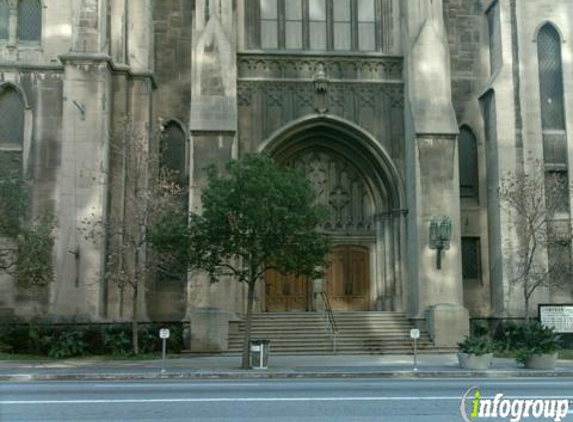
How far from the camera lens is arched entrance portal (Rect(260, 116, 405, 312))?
30.3m

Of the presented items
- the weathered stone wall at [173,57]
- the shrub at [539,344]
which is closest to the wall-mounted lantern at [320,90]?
the weathered stone wall at [173,57]

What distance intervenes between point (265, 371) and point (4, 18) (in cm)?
1920

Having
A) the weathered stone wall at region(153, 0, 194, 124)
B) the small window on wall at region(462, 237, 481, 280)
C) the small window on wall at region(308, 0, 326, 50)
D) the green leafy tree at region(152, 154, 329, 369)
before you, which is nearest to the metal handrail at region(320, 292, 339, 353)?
the green leafy tree at region(152, 154, 329, 369)

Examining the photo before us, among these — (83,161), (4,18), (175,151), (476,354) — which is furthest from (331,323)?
(4,18)

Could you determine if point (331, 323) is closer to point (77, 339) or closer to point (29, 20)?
point (77, 339)

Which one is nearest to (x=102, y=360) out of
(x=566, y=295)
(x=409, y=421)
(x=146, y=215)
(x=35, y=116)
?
(x=146, y=215)

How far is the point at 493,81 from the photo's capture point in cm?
3108

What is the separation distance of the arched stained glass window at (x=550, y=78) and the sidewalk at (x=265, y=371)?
11.3 metres

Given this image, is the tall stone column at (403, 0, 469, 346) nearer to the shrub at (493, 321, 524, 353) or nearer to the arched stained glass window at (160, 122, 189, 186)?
the shrub at (493, 321, 524, 353)

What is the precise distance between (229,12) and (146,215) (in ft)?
28.5

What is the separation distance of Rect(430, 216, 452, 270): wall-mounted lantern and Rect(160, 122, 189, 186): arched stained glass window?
10085mm

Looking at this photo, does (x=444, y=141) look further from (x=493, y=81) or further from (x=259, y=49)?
(x=259, y=49)

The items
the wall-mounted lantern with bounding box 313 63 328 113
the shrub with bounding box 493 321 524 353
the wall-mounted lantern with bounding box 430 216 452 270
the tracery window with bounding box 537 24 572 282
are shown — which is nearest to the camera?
the shrub with bounding box 493 321 524 353

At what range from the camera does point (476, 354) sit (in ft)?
68.0
